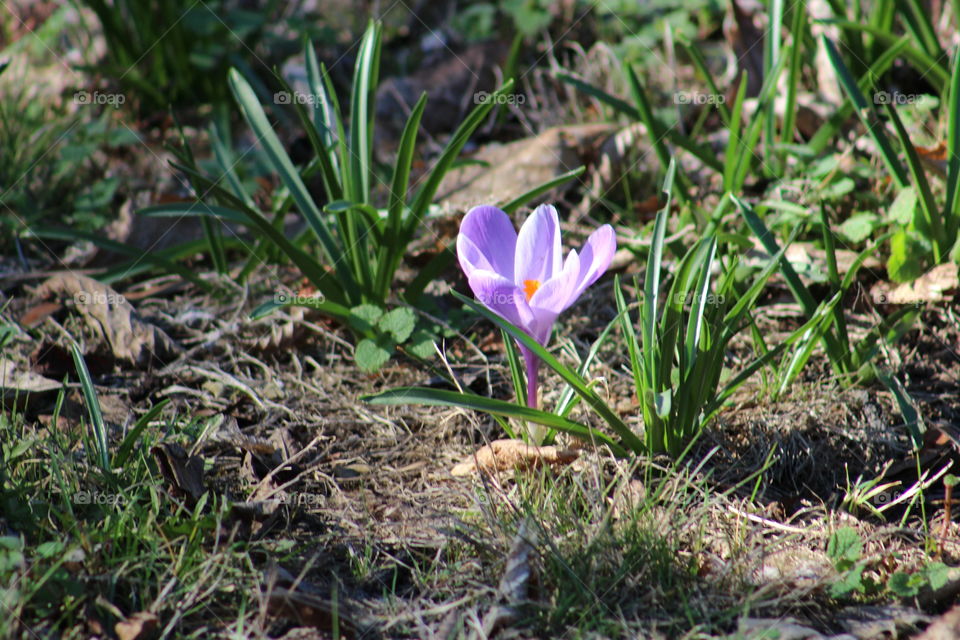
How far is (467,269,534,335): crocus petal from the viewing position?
1.53 m

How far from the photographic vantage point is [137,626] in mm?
1334

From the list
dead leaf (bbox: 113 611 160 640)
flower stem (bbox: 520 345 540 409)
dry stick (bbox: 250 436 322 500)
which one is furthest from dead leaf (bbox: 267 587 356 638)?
flower stem (bbox: 520 345 540 409)

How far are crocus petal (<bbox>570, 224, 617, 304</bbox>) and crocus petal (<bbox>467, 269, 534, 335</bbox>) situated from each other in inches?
3.9

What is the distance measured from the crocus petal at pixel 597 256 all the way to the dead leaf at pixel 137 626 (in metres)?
0.93

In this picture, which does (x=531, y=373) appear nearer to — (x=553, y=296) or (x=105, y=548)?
(x=553, y=296)

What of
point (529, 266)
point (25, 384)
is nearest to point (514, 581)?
point (529, 266)

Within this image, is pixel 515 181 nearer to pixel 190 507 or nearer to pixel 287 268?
pixel 287 268

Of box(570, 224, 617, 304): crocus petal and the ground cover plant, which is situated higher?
box(570, 224, 617, 304): crocus petal

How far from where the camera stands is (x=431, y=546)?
1.58 m

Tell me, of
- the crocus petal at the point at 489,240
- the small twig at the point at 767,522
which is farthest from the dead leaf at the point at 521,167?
the small twig at the point at 767,522

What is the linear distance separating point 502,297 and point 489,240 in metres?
0.17

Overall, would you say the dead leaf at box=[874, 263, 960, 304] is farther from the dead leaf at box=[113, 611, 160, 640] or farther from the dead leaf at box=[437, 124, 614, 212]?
the dead leaf at box=[113, 611, 160, 640]

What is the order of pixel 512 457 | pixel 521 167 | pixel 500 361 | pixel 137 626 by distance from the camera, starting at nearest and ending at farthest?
pixel 137 626, pixel 512 457, pixel 500 361, pixel 521 167

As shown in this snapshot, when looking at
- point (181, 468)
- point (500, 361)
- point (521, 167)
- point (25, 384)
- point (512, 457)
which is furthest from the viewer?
point (521, 167)
